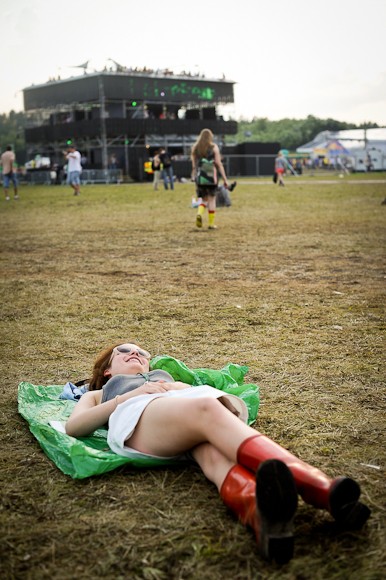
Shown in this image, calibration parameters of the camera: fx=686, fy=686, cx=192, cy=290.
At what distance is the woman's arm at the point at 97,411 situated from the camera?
3.29m

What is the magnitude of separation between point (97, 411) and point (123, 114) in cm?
5600

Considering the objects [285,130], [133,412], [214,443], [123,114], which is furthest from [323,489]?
[285,130]

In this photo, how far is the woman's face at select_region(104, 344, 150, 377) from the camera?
365 centimetres

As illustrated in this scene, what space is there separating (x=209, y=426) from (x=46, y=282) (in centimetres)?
580

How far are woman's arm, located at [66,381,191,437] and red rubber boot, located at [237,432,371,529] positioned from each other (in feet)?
2.78

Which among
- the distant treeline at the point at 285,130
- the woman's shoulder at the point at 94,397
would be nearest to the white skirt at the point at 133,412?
the woman's shoulder at the point at 94,397

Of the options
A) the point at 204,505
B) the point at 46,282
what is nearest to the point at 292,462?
the point at 204,505

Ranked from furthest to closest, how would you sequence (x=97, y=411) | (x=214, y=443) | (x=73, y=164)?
(x=73, y=164) → (x=97, y=411) → (x=214, y=443)

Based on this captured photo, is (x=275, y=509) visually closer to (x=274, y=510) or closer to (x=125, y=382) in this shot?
(x=274, y=510)

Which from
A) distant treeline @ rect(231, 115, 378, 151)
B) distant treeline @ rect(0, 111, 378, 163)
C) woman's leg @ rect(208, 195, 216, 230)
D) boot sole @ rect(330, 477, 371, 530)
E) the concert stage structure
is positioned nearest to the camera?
boot sole @ rect(330, 477, 371, 530)

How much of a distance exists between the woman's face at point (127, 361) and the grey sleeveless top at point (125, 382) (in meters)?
0.08

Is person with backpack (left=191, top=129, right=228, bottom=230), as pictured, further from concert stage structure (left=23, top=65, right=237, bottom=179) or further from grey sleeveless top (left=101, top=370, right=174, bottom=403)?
concert stage structure (left=23, top=65, right=237, bottom=179)

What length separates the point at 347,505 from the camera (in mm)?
2443

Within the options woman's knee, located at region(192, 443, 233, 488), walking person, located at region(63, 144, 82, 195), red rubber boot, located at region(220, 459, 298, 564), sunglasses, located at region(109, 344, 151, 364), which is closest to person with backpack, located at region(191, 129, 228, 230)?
sunglasses, located at region(109, 344, 151, 364)
